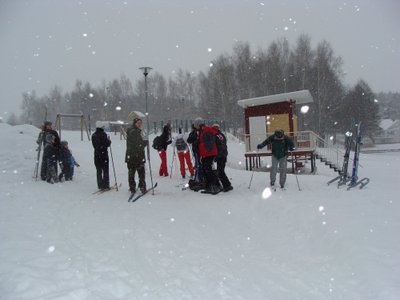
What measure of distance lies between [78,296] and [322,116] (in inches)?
1728

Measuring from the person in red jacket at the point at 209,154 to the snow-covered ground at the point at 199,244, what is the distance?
0.36m

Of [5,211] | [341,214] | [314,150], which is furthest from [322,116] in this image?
[5,211]

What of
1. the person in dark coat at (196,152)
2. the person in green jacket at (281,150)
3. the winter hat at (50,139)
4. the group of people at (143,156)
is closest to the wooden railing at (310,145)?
the person in green jacket at (281,150)

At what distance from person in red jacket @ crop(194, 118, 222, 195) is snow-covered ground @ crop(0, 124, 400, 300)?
0.36 m

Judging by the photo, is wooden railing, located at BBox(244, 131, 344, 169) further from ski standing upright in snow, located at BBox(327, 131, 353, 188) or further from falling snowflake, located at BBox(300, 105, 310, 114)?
falling snowflake, located at BBox(300, 105, 310, 114)

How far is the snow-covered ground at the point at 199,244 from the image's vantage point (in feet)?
13.2

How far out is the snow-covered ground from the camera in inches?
159

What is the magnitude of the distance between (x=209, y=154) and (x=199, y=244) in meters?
3.72

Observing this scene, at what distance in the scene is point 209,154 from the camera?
29.1 feet

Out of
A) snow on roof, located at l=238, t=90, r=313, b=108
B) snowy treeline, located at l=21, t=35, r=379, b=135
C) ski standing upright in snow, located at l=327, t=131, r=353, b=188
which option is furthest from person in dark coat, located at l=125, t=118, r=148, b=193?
snowy treeline, located at l=21, t=35, r=379, b=135

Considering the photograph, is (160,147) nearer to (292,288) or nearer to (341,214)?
(341,214)

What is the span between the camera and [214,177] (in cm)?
916

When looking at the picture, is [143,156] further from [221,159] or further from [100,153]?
[221,159]

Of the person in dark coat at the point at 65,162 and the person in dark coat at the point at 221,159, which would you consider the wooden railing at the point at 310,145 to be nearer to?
the person in dark coat at the point at 221,159
